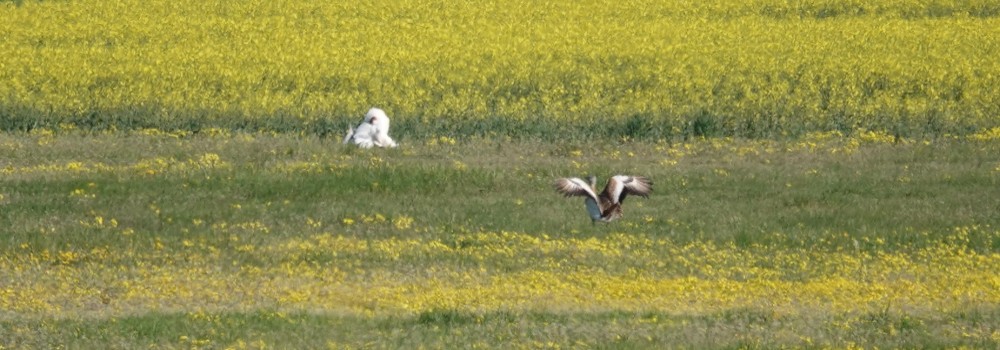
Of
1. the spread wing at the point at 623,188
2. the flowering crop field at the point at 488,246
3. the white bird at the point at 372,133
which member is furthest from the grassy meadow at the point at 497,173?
the white bird at the point at 372,133

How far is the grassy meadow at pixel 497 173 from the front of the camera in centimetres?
1145

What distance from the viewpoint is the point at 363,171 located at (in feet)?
59.4

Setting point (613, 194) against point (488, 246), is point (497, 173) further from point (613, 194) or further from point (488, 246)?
point (488, 246)

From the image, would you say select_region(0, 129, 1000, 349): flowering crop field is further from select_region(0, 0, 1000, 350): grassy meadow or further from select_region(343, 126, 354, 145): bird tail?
select_region(343, 126, 354, 145): bird tail

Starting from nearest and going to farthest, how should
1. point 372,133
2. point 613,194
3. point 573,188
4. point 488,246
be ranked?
1. point 573,188
2. point 488,246
3. point 613,194
4. point 372,133

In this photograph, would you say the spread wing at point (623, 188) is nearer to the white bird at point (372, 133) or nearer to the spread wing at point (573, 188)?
the spread wing at point (573, 188)

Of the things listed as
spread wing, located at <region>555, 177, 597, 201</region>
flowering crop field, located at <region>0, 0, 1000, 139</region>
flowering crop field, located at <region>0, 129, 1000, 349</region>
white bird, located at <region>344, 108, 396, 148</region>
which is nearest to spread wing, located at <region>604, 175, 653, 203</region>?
flowering crop field, located at <region>0, 129, 1000, 349</region>

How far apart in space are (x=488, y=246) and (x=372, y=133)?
696 cm

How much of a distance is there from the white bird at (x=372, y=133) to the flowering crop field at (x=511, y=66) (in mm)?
1007

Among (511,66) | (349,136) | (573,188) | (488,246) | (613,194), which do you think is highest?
(573,188)

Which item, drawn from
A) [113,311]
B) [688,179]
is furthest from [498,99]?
[113,311]

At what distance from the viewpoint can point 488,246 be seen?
1438 centimetres

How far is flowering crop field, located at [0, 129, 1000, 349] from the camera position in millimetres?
10727

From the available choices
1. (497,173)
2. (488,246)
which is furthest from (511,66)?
(488,246)
